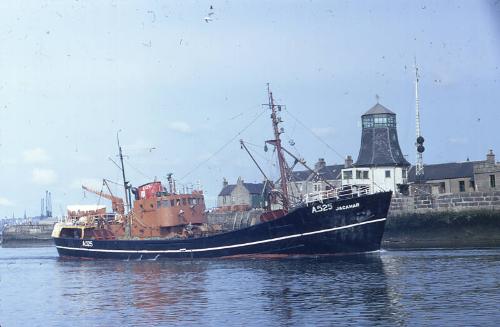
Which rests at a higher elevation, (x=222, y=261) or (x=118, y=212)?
(x=118, y=212)

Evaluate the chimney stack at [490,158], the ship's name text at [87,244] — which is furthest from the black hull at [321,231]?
the chimney stack at [490,158]

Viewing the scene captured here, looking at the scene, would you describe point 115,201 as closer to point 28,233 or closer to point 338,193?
point 338,193

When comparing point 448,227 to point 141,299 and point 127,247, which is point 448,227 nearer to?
point 127,247

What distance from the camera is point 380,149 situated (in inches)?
3287

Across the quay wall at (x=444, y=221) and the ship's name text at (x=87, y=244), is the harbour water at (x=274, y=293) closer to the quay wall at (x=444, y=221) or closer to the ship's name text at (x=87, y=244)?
the ship's name text at (x=87, y=244)

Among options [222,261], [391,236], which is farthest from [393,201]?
[222,261]

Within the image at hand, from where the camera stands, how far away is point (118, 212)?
218 feet

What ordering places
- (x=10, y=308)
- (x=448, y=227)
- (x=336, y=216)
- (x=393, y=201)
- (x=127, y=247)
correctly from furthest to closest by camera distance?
(x=393, y=201), (x=448, y=227), (x=127, y=247), (x=336, y=216), (x=10, y=308)

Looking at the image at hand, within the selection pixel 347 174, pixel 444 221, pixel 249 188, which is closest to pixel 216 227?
pixel 444 221

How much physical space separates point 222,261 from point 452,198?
2282 cm

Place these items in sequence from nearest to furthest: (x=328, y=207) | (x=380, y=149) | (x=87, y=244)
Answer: (x=328, y=207) → (x=87, y=244) → (x=380, y=149)

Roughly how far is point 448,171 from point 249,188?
2907cm

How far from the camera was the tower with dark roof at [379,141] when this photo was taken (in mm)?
82750

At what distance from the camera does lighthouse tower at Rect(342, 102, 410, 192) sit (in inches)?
3162
